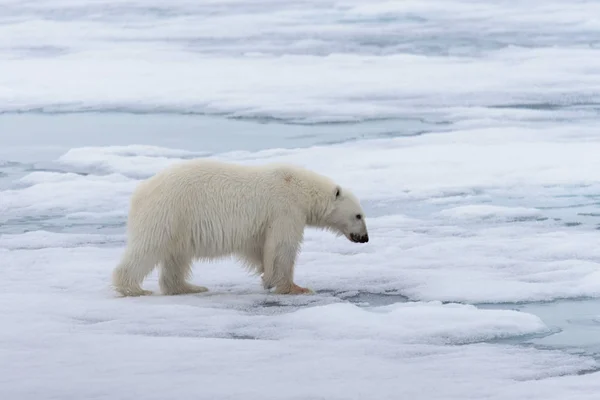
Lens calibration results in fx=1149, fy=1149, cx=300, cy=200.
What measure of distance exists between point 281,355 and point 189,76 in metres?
10.0

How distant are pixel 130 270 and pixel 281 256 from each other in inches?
25.9

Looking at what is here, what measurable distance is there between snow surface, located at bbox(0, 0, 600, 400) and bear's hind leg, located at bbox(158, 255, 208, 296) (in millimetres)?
123

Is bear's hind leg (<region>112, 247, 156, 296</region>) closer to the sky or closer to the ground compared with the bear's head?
closer to the ground

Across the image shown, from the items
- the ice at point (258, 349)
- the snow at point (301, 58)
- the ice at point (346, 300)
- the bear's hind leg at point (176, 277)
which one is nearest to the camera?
the ice at point (258, 349)

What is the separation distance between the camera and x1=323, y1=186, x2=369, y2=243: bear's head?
17.4 ft

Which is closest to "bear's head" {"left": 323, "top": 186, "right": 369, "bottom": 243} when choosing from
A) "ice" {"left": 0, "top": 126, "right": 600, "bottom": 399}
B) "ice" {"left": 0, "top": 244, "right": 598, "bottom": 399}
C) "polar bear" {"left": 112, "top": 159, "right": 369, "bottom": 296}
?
"polar bear" {"left": 112, "top": 159, "right": 369, "bottom": 296}

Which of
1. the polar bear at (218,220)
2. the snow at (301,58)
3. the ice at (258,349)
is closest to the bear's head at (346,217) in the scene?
the polar bear at (218,220)

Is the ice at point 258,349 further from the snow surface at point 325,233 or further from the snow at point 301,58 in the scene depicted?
the snow at point 301,58

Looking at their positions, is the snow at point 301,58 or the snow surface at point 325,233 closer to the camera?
the snow surface at point 325,233

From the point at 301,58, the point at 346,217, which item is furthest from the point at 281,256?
the point at 301,58

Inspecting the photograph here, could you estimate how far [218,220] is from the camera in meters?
4.98

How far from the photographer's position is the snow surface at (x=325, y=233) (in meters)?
3.68

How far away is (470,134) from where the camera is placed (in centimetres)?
952

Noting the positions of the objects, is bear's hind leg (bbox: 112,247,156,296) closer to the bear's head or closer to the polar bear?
the polar bear
